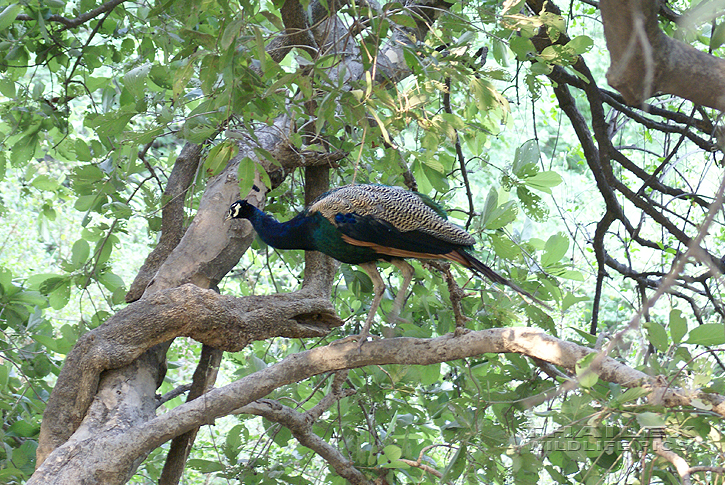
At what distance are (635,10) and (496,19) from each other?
103 cm

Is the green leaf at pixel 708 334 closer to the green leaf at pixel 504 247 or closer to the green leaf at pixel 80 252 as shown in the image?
the green leaf at pixel 504 247

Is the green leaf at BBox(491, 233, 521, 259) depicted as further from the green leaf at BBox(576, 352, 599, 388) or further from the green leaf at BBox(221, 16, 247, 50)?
the green leaf at BBox(221, 16, 247, 50)

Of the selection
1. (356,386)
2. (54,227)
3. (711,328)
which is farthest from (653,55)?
(54,227)

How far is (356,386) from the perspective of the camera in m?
3.10

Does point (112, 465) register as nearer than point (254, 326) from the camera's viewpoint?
Yes

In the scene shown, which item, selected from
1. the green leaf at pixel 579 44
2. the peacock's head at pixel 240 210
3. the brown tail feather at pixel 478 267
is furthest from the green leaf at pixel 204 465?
the green leaf at pixel 579 44

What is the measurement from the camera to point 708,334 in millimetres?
1491

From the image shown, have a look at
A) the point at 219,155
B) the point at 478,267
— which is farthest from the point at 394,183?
the point at 219,155

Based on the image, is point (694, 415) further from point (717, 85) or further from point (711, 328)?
point (717, 85)

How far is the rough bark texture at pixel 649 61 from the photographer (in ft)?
2.53

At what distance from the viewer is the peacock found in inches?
90.8

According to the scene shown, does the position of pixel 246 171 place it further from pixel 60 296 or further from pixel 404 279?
pixel 60 296

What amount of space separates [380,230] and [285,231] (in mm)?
478

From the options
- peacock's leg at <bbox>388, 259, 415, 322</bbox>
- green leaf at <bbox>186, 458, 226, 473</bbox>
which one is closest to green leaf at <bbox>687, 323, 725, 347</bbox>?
peacock's leg at <bbox>388, 259, 415, 322</bbox>
